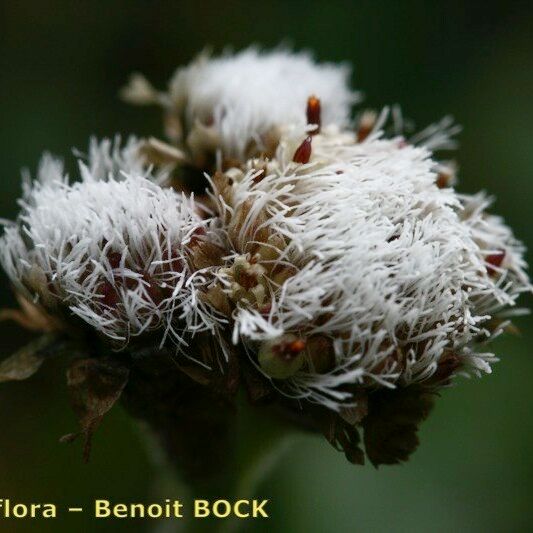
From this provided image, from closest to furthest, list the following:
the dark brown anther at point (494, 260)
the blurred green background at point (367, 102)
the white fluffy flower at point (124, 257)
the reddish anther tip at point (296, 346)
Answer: the reddish anther tip at point (296, 346) → the white fluffy flower at point (124, 257) → the dark brown anther at point (494, 260) → the blurred green background at point (367, 102)

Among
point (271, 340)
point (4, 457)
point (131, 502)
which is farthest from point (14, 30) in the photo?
point (271, 340)

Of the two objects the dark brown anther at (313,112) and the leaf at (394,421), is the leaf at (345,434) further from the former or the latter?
the dark brown anther at (313,112)

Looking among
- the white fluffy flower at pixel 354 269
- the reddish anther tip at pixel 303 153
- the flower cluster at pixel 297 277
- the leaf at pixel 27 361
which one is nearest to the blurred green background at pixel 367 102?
the leaf at pixel 27 361

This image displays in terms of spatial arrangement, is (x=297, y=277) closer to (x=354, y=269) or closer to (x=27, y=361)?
(x=354, y=269)

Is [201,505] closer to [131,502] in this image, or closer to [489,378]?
[131,502]

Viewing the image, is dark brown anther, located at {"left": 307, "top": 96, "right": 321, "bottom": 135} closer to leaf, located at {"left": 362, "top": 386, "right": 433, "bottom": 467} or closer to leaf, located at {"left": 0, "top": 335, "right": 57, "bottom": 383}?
leaf, located at {"left": 362, "top": 386, "right": 433, "bottom": 467}
